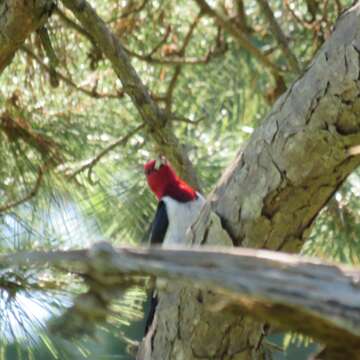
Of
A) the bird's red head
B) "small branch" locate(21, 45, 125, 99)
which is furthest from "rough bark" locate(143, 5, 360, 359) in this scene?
the bird's red head

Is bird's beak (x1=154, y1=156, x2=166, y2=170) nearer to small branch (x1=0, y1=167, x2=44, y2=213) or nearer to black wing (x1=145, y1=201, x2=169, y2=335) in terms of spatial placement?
black wing (x1=145, y1=201, x2=169, y2=335)

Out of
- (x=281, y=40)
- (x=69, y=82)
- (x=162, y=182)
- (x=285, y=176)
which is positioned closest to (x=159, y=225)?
(x=162, y=182)

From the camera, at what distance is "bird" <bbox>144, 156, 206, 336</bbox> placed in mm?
2422

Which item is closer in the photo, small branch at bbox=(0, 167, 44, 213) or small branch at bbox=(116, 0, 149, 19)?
small branch at bbox=(0, 167, 44, 213)

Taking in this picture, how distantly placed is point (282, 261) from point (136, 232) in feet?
5.72

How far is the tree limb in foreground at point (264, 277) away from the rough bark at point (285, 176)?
619mm

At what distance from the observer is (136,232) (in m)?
2.58

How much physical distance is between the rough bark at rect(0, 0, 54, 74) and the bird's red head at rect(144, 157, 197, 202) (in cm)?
78

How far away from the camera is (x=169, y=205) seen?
8.14 ft

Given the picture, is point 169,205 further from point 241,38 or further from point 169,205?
point 241,38

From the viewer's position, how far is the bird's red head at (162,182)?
98.5 inches

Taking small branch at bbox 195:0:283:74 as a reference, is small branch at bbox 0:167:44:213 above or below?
below

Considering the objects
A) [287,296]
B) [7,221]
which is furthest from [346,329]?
[7,221]

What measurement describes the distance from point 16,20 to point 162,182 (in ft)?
2.83
